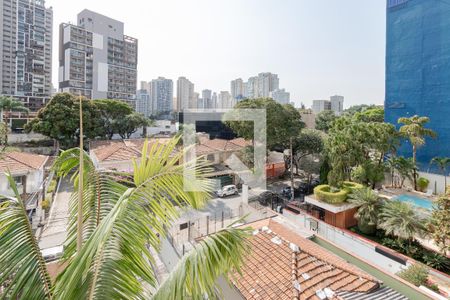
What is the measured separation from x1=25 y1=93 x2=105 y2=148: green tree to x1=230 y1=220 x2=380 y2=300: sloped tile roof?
810 inches

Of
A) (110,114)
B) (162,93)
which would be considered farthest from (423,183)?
(162,93)

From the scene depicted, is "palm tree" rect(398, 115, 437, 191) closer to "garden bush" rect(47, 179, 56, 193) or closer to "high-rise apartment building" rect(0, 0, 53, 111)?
"garden bush" rect(47, 179, 56, 193)

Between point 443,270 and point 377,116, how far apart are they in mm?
28469

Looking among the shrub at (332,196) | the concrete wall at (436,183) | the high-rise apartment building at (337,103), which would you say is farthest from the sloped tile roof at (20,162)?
the high-rise apartment building at (337,103)

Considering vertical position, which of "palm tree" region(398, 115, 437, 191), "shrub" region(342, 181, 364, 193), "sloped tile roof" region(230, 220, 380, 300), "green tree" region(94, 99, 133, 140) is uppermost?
"green tree" region(94, 99, 133, 140)

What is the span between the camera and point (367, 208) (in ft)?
35.2

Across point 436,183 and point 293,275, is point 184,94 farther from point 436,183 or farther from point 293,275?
point 293,275

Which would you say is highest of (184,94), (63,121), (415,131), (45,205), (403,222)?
(184,94)

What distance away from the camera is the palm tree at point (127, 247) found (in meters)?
1.64

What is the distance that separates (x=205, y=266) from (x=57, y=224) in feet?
45.1

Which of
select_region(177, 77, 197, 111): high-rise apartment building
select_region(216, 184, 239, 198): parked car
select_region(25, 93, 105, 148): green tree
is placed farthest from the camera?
select_region(177, 77, 197, 111): high-rise apartment building

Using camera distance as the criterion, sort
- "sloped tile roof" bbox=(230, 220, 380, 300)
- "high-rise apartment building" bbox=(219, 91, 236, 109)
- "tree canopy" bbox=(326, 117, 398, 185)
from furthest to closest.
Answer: "high-rise apartment building" bbox=(219, 91, 236, 109)
"tree canopy" bbox=(326, 117, 398, 185)
"sloped tile roof" bbox=(230, 220, 380, 300)

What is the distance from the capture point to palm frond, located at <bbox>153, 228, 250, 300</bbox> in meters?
1.65

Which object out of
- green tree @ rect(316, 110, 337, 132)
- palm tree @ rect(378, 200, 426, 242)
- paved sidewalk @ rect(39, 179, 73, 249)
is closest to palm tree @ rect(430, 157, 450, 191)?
palm tree @ rect(378, 200, 426, 242)
